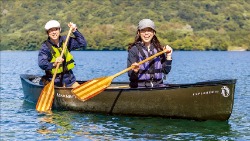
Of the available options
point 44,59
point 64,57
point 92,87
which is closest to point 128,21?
point 64,57

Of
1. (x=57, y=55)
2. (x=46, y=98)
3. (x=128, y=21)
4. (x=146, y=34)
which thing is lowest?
(x=46, y=98)

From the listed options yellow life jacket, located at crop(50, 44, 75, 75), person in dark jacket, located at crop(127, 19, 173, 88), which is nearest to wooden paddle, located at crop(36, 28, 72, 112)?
yellow life jacket, located at crop(50, 44, 75, 75)

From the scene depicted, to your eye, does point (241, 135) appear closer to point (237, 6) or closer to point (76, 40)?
point (76, 40)

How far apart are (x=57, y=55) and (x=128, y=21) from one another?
487 ft

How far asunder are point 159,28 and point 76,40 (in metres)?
135

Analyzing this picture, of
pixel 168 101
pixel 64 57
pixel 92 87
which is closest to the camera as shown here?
pixel 168 101

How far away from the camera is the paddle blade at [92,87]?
1303 cm

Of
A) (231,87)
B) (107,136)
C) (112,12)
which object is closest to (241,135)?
(231,87)

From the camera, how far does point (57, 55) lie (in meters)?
14.1

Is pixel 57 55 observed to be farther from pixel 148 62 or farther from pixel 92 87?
pixel 148 62

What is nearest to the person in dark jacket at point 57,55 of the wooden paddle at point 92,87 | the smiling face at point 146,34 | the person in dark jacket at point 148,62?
the wooden paddle at point 92,87

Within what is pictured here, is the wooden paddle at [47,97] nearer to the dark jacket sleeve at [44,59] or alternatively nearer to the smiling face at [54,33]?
the dark jacket sleeve at [44,59]

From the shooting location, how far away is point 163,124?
12219mm

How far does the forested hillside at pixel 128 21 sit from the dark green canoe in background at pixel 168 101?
114905mm
